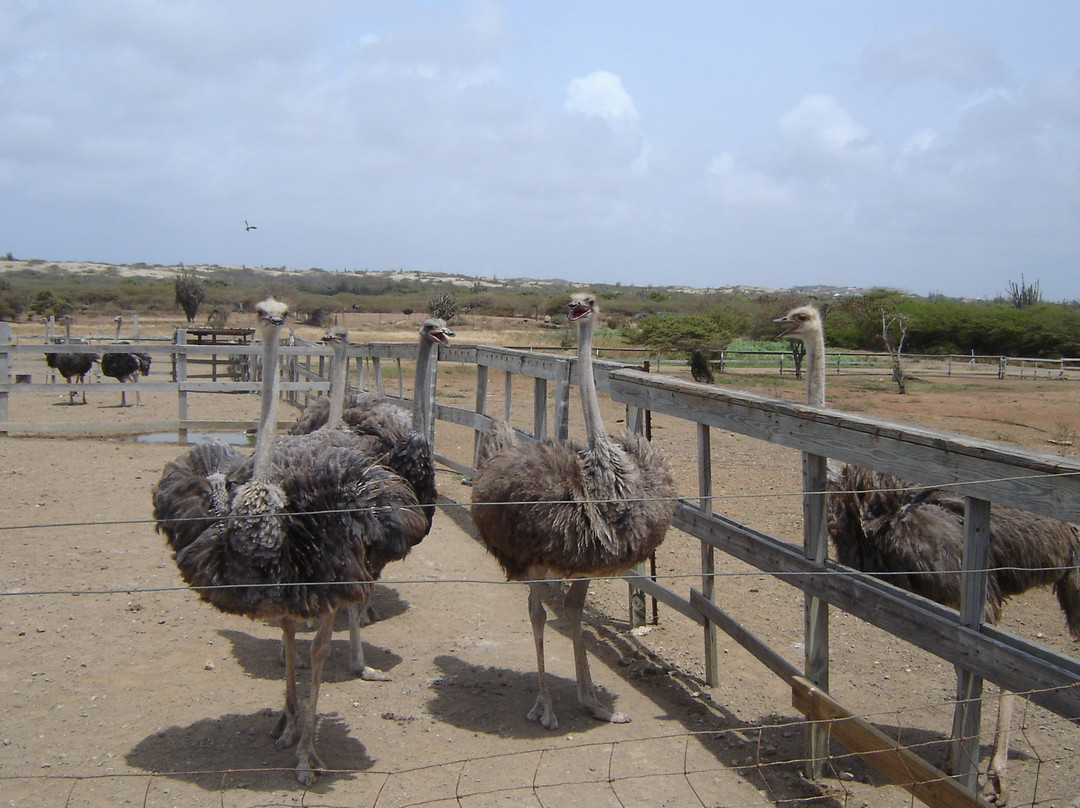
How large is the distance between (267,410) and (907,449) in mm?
2558

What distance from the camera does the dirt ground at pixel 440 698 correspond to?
11.6ft

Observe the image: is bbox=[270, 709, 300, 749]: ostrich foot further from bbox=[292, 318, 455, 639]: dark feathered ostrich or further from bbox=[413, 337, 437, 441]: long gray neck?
bbox=[413, 337, 437, 441]: long gray neck

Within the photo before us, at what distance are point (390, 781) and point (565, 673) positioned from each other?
1391mm

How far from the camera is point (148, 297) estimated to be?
58.5 m

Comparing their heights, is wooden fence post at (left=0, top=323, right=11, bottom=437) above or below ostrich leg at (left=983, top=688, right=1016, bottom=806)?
above

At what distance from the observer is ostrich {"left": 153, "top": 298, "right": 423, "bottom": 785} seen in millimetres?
3611

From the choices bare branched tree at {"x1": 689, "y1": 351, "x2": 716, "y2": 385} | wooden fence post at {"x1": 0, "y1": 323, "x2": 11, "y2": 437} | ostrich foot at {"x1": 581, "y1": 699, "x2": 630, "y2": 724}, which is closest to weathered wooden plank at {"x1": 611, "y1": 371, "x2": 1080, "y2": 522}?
ostrich foot at {"x1": 581, "y1": 699, "x2": 630, "y2": 724}

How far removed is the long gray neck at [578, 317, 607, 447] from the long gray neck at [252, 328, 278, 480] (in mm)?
1352

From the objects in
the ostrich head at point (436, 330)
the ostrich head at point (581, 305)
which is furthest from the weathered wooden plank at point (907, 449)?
the ostrich head at point (436, 330)

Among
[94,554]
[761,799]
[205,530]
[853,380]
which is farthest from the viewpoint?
[853,380]

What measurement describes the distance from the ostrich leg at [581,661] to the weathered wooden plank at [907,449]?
0.98m

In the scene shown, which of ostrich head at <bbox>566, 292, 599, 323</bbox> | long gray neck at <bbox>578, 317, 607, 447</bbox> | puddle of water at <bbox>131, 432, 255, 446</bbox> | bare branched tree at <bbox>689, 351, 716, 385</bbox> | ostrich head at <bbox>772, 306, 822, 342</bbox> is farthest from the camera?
bare branched tree at <bbox>689, 351, 716, 385</bbox>

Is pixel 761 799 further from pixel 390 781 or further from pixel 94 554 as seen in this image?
pixel 94 554

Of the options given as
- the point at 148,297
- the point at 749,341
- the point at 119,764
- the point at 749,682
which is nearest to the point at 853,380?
the point at 749,341
